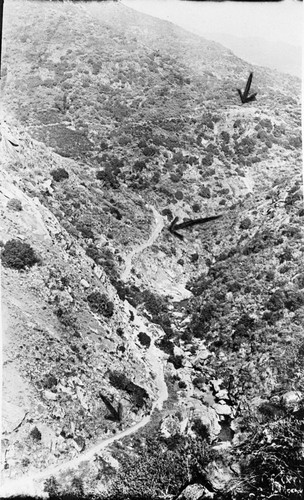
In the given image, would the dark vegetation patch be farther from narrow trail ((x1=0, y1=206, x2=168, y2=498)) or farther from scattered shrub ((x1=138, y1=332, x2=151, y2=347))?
scattered shrub ((x1=138, y1=332, x2=151, y2=347))

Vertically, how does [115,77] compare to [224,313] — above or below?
above

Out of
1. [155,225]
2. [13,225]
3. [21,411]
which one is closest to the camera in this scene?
[21,411]

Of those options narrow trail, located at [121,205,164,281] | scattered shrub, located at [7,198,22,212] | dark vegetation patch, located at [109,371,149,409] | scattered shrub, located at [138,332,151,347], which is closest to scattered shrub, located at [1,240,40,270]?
scattered shrub, located at [7,198,22,212]

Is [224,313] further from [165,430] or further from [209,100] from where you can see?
[209,100]

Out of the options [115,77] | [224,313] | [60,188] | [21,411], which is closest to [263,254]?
[224,313]

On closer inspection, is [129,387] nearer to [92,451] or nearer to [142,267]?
[92,451]

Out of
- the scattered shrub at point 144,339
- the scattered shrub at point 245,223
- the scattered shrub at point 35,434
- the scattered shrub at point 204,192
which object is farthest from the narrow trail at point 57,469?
the scattered shrub at point 204,192

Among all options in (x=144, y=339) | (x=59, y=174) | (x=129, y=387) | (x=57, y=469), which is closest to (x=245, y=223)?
(x=59, y=174)
